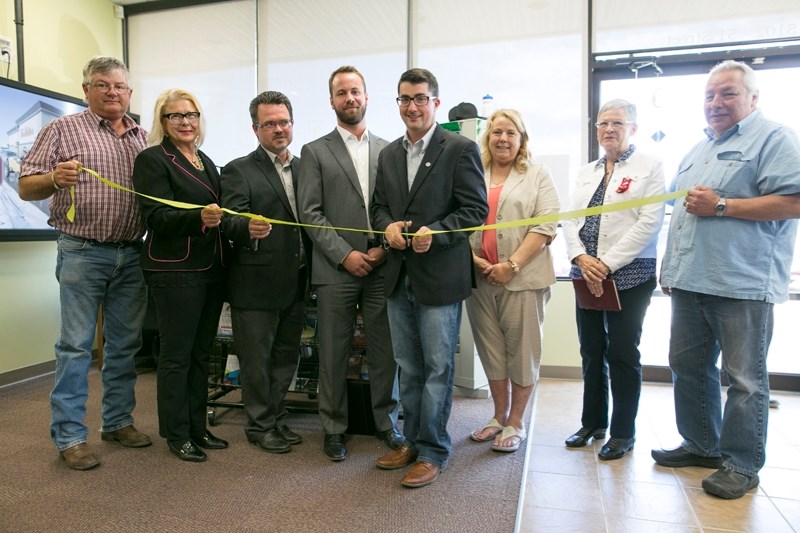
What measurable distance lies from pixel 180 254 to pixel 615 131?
2.11 metres

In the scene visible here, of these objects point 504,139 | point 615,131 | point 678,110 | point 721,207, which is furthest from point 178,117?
point 678,110

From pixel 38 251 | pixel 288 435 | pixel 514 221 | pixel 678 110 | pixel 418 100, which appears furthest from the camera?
pixel 38 251

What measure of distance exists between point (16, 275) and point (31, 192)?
6.72ft

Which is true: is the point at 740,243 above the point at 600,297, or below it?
above

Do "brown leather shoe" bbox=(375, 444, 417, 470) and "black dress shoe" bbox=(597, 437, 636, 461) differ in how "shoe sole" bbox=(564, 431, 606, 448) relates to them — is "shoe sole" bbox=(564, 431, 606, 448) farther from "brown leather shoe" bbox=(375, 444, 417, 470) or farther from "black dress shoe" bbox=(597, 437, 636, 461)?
"brown leather shoe" bbox=(375, 444, 417, 470)

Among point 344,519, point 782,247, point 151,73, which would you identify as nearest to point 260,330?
point 344,519

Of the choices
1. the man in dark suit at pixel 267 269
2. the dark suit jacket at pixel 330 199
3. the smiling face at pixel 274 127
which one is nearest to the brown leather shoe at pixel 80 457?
the man in dark suit at pixel 267 269

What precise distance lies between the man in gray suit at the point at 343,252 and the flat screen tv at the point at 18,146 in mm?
2490

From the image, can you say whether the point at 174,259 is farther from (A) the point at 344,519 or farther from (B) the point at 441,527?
(B) the point at 441,527

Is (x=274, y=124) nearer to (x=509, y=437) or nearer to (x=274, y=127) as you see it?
(x=274, y=127)

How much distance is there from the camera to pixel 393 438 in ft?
9.14

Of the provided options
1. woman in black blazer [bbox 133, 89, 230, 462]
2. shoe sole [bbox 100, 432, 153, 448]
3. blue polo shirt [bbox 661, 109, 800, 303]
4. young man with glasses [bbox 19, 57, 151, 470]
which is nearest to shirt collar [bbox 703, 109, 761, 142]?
blue polo shirt [bbox 661, 109, 800, 303]

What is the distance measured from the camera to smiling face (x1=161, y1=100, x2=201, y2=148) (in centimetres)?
260

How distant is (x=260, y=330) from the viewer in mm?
2754
